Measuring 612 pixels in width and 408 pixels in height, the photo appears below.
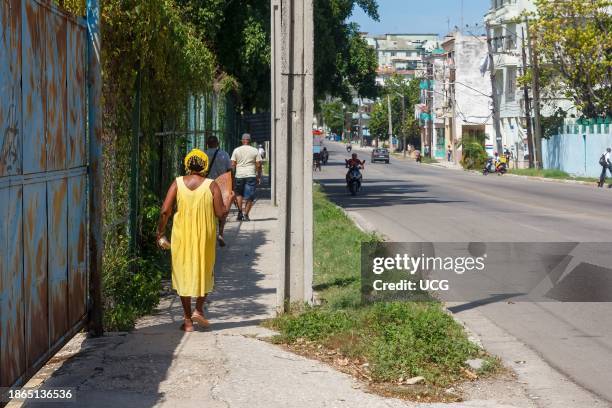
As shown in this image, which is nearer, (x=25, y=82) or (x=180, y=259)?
(x=25, y=82)

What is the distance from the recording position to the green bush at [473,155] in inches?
2857

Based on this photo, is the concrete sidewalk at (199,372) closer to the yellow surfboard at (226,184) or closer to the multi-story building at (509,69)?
the yellow surfboard at (226,184)

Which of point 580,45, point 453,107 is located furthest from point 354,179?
point 453,107

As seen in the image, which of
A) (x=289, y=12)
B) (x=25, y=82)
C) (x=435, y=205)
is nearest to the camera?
(x=25, y=82)

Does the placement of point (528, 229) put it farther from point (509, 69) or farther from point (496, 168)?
point (509, 69)

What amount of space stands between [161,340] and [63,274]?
5.02ft

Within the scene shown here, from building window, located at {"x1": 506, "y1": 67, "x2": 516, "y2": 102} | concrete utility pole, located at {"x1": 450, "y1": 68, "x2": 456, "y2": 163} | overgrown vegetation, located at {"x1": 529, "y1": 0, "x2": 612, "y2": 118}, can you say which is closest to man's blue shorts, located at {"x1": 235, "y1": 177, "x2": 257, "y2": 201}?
overgrown vegetation, located at {"x1": 529, "y1": 0, "x2": 612, "y2": 118}

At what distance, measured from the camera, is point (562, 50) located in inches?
1955

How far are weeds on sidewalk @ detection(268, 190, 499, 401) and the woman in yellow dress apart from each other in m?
0.79

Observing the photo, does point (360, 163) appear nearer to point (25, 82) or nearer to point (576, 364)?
point (576, 364)

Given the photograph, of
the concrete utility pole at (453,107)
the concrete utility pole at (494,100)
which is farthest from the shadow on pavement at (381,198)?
the concrete utility pole at (453,107)

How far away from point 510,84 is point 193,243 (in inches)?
2753

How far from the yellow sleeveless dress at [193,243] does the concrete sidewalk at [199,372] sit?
1.44 ft

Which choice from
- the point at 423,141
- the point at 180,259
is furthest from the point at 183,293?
the point at 423,141
